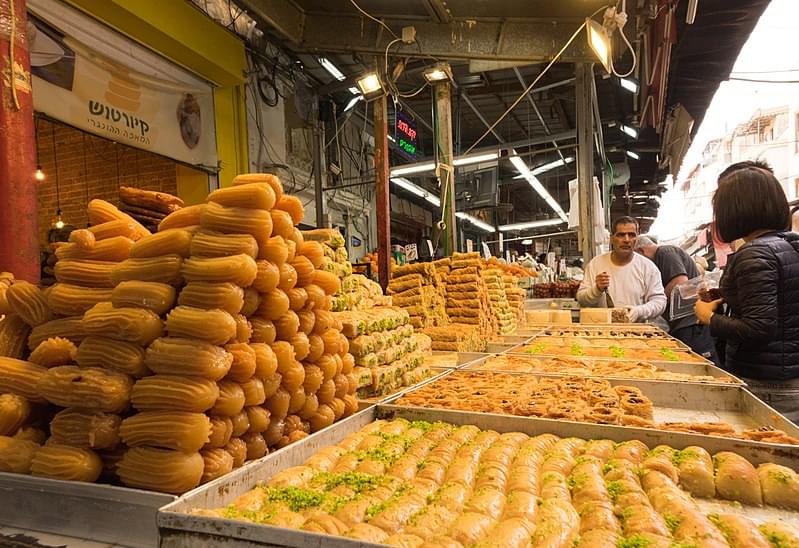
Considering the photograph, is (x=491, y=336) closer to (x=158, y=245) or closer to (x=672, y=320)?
(x=672, y=320)

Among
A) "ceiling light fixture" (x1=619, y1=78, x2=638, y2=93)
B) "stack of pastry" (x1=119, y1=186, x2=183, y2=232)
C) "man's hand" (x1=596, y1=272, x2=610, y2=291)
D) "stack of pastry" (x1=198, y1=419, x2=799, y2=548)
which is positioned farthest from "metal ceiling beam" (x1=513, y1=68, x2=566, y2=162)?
"stack of pastry" (x1=198, y1=419, x2=799, y2=548)

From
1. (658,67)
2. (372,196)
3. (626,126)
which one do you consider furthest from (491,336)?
(626,126)

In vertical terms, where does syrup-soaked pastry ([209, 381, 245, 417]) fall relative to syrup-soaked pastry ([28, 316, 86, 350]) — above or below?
below

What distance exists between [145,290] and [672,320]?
20.5 ft

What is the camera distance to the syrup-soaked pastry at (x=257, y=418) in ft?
5.96

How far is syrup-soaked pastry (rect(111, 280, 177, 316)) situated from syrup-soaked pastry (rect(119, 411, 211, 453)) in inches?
14.1

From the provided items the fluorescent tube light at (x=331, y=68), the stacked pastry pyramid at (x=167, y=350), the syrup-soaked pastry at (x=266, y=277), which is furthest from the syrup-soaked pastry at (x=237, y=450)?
the fluorescent tube light at (x=331, y=68)

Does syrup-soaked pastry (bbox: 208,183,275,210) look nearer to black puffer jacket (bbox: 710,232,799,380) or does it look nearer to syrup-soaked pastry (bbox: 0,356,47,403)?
syrup-soaked pastry (bbox: 0,356,47,403)

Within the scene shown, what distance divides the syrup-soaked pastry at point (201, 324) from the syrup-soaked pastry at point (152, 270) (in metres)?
0.14

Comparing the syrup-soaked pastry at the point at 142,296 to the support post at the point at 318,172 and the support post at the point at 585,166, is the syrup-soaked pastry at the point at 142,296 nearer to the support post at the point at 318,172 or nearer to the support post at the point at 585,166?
the support post at the point at 318,172

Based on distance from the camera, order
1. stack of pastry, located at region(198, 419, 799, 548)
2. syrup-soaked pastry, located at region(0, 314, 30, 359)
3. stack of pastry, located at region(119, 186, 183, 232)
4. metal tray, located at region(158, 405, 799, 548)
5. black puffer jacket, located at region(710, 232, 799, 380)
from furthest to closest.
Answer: black puffer jacket, located at region(710, 232, 799, 380), stack of pastry, located at region(119, 186, 183, 232), syrup-soaked pastry, located at region(0, 314, 30, 359), stack of pastry, located at region(198, 419, 799, 548), metal tray, located at region(158, 405, 799, 548)

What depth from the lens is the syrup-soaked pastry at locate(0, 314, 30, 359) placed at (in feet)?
6.16

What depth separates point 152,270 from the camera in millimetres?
1703

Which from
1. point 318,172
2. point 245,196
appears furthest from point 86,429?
point 318,172
